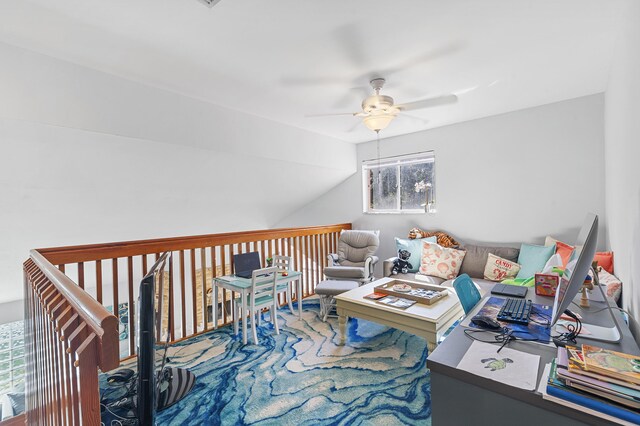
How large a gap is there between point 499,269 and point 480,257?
290 mm

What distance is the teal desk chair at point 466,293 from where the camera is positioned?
1.70 metres

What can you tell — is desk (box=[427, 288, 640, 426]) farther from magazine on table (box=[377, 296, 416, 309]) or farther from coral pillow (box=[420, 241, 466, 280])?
coral pillow (box=[420, 241, 466, 280])

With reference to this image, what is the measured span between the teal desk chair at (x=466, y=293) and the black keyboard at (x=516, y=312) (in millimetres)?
177

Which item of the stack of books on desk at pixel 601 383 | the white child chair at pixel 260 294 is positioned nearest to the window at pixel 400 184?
the white child chair at pixel 260 294

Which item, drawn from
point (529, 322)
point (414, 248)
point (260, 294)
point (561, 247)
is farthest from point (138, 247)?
point (561, 247)

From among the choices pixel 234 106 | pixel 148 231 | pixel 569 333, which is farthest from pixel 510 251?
pixel 148 231

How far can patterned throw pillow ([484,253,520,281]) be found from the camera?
10.7 feet

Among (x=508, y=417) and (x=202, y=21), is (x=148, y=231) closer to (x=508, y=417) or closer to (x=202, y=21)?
(x=202, y=21)

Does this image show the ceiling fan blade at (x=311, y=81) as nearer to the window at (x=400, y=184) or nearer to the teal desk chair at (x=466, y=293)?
the teal desk chair at (x=466, y=293)

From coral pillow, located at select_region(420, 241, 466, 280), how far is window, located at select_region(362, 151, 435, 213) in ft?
2.49

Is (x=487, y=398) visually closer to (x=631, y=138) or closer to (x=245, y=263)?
(x=631, y=138)

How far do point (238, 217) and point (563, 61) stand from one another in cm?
442

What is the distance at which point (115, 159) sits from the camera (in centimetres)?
272

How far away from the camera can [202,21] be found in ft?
5.67
